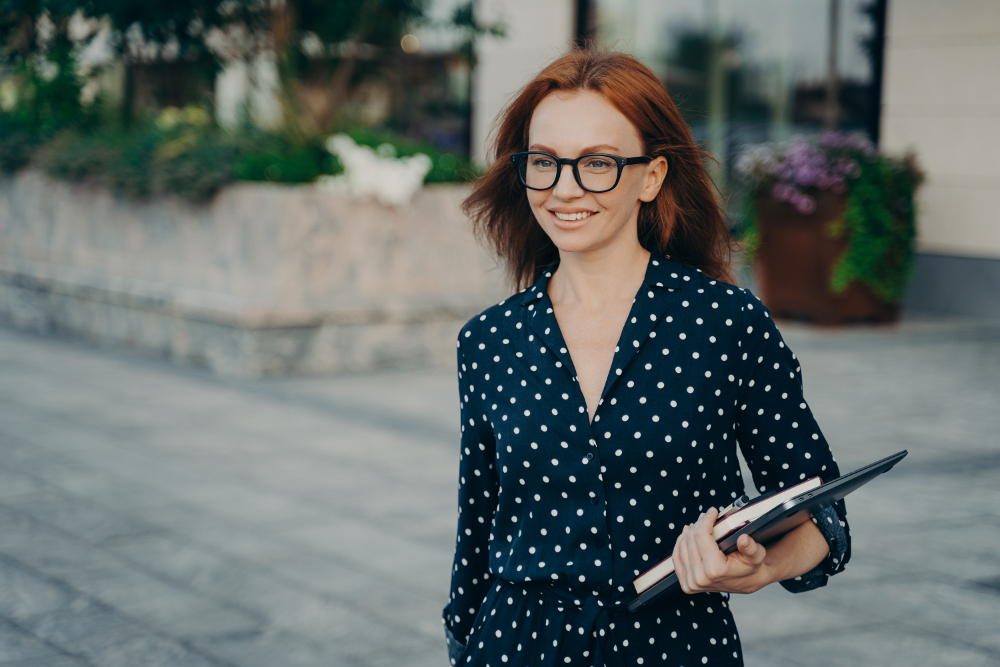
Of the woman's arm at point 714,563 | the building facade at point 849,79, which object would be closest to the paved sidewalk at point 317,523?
the woman's arm at point 714,563

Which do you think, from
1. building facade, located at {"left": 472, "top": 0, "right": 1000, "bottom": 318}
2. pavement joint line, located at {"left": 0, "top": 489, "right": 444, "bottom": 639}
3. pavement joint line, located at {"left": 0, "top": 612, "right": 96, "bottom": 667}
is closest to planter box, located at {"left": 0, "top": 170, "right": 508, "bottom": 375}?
building facade, located at {"left": 472, "top": 0, "right": 1000, "bottom": 318}

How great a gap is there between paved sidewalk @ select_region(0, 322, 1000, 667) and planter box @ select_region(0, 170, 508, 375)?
0.28 m

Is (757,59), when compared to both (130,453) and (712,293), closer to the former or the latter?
(130,453)

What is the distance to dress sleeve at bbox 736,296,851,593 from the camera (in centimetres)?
174

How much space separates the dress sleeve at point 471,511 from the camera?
76.7 inches

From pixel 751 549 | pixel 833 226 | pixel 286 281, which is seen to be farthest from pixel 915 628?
pixel 833 226

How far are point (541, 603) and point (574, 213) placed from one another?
0.63m

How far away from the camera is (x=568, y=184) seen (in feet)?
5.74

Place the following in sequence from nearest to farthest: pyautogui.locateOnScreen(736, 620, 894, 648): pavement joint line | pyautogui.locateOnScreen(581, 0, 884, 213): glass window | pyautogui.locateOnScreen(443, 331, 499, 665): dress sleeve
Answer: pyautogui.locateOnScreen(443, 331, 499, 665): dress sleeve, pyautogui.locateOnScreen(736, 620, 894, 648): pavement joint line, pyautogui.locateOnScreen(581, 0, 884, 213): glass window

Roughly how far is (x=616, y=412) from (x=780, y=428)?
10.3 inches

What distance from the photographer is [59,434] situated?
6078 mm

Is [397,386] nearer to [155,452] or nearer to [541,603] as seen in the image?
[155,452]

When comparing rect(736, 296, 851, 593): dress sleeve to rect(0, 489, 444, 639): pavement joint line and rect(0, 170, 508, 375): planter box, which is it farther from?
rect(0, 170, 508, 375): planter box

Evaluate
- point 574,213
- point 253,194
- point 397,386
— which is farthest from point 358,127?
point 574,213
